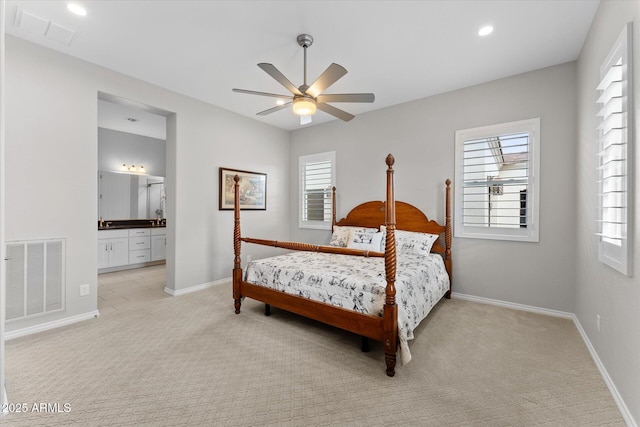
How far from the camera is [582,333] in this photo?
2.68 m

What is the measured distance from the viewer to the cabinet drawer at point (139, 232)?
224 inches

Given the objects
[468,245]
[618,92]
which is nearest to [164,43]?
[618,92]

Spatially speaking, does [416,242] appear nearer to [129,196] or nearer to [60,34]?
[60,34]

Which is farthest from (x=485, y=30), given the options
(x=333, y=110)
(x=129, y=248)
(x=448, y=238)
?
(x=129, y=248)

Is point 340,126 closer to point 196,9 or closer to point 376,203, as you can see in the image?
point 376,203

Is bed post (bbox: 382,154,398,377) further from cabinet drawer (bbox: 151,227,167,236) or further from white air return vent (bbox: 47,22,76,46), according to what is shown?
cabinet drawer (bbox: 151,227,167,236)

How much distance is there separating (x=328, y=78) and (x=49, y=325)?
3.73 m

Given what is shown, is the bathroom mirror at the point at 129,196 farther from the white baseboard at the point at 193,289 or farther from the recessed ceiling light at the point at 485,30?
the recessed ceiling light at the point at 485,30

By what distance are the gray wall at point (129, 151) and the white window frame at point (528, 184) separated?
229 inches

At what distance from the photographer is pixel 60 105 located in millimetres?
2934

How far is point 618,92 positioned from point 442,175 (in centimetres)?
213

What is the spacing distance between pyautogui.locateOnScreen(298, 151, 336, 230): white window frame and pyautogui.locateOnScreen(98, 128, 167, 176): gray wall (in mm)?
3079

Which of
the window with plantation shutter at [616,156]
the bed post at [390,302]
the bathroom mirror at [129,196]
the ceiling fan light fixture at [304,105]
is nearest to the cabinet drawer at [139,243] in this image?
the bathroom mirror at [129,196]

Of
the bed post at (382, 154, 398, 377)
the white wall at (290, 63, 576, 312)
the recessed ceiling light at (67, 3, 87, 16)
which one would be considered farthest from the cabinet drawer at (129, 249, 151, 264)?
the bed post at (382, 154, 398, 377)
